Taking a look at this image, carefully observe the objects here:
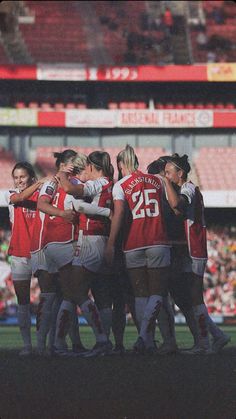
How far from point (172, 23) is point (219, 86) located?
1.87 metres

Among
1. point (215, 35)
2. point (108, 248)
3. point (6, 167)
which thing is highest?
point (215, 35)

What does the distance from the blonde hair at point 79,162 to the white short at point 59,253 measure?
1.49ft

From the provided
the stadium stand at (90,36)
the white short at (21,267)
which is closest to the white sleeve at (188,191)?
the white short at (21,267)

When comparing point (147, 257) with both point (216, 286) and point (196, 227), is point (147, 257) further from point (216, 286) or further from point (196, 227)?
point (216, 286)

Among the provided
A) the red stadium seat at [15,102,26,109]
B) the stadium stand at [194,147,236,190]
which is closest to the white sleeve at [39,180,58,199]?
the stadium stand at [194,147,236,190]

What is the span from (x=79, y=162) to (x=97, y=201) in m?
0.24

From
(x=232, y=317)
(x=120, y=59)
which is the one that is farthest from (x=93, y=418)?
(x=120, y=59)

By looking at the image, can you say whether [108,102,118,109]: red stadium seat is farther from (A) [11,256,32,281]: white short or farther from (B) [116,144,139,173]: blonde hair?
(B) [116,144,139,173]: blonde hair

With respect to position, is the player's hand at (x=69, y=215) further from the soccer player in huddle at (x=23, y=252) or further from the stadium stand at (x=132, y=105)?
the stadium stand at (x=132, y=105)

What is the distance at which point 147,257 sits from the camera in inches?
223

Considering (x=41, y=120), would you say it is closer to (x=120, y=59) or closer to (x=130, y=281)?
(x=120, y=59)

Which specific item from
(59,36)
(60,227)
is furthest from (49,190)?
(59,36)

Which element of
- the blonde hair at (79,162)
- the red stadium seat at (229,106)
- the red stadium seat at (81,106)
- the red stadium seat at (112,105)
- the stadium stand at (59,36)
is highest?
the stadium stand at (59,36)

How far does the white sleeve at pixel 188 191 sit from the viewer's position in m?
5.74
